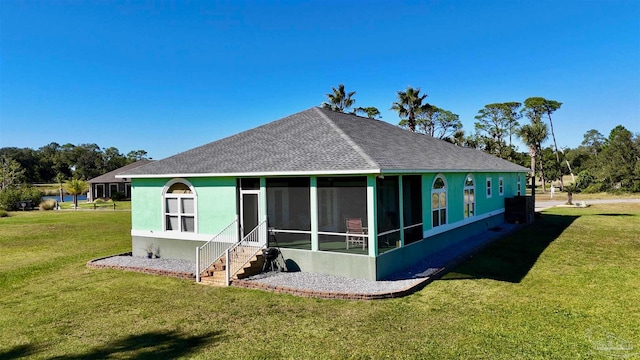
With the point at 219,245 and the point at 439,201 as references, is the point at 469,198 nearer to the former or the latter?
the point at 439,201

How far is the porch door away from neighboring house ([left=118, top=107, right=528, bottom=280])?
0.04 m

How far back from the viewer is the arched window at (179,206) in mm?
13562

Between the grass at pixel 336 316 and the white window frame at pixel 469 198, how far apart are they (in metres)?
3.94

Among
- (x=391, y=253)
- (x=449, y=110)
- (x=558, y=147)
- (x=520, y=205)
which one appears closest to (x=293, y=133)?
(x=391, y=253)

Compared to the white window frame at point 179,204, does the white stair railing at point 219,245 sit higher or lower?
lower

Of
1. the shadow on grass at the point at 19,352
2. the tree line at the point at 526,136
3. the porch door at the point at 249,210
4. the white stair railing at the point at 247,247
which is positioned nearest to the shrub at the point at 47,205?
the tree line at the point at 526,136

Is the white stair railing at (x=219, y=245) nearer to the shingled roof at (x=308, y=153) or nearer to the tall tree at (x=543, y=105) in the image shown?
the shingled roof at (x=308, y=153)

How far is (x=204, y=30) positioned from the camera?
2270 centimetres

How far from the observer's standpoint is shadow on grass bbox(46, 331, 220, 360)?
6.33 meters

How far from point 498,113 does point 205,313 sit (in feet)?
225

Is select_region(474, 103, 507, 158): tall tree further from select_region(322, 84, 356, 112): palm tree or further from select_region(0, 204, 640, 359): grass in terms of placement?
select_region(0, 204, 640, 359): grass

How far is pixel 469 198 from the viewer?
17.2 meters

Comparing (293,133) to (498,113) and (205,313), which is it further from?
(498,113)

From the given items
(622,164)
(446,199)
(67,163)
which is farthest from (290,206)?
(67,163)
